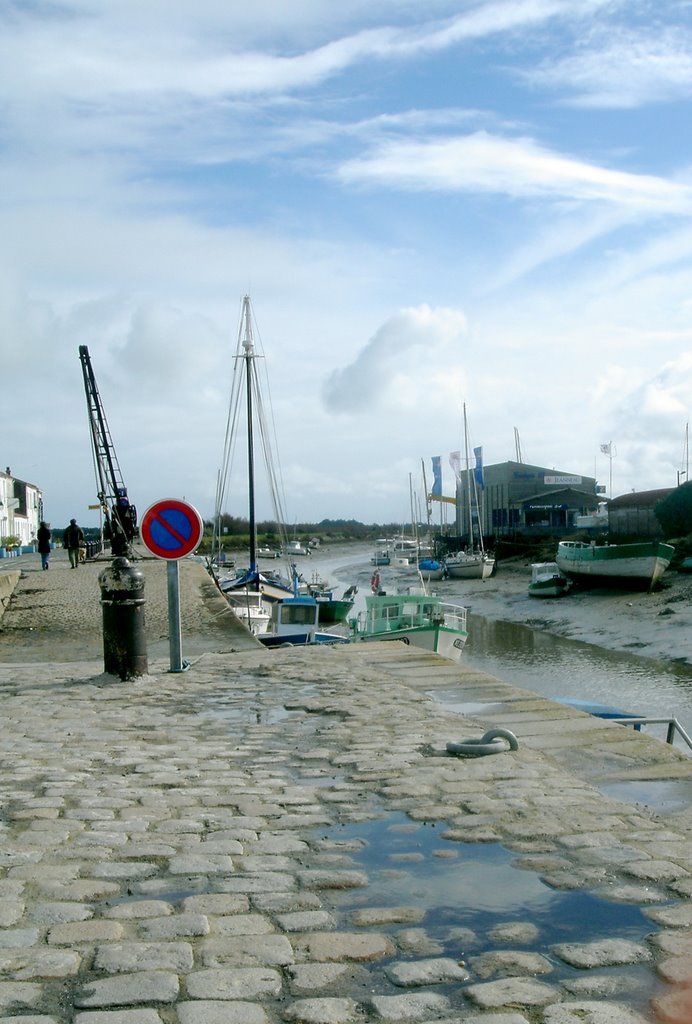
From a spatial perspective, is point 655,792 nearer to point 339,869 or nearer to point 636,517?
point 339,869

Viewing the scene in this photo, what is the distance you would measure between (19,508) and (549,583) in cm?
6257

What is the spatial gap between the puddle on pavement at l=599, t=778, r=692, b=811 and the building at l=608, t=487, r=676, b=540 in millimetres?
58229

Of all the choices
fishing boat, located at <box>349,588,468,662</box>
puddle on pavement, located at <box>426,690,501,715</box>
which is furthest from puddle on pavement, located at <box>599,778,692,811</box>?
fishing boat, located at <box>349,588,468,662</box>

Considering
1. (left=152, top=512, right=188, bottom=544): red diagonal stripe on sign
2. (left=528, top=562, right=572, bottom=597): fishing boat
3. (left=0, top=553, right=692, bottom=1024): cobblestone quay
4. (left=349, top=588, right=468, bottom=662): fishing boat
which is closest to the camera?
(left=0, top=553, right=692, bottom=1024): cobblestone quay

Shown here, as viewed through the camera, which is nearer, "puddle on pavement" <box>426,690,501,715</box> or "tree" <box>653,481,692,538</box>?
"puddle on pavement" <box>426,690,501,715</box>

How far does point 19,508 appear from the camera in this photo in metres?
96.1

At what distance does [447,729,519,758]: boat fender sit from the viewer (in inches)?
240

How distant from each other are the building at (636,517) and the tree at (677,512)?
2.61m

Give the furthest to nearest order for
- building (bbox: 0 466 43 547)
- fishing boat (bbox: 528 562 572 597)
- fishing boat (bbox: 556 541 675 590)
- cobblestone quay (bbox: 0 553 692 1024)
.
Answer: building (bbox: 0 466 43 547) → fishing boat (bbox: 528 562 572 597) → fishing boat (bbox: 556 541 675 590) → cobblestone quay (bbox: 0 553 692 1024)

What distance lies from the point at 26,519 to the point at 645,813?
96.0 metres

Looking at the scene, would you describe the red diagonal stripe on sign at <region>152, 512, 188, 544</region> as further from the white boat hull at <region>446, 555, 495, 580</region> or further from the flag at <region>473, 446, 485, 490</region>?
the flag at <region>473, 446, 485, 490</region>

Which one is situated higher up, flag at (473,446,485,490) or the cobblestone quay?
flag at (473,446,485,490)

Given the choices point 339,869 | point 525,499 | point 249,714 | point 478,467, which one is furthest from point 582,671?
point 525,499

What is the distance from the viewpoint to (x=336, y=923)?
3.56 meters
